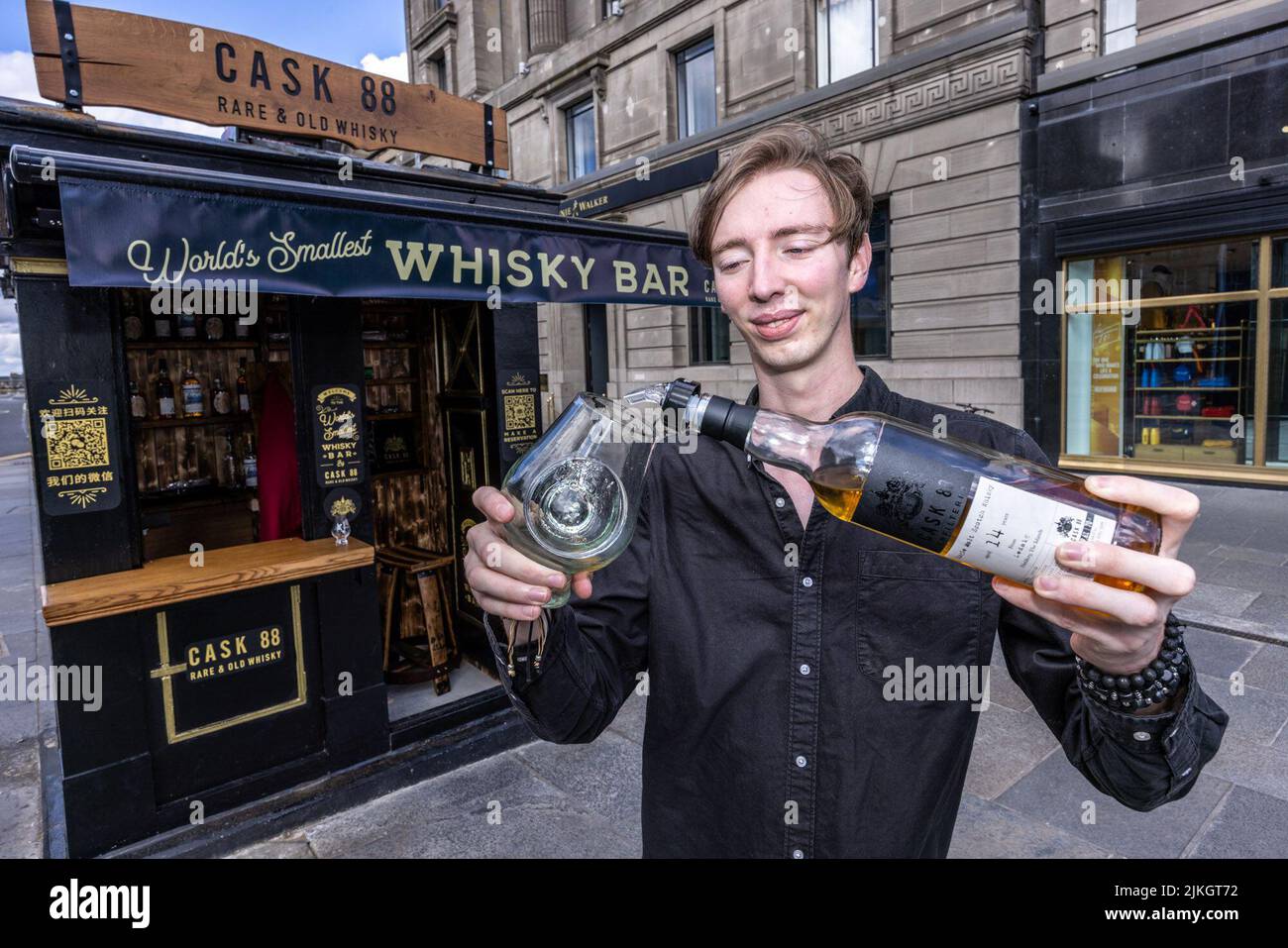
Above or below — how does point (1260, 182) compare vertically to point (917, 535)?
above

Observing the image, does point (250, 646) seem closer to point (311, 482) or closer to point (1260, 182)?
point (311, 482)

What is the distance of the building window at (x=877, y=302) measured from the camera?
1330cm

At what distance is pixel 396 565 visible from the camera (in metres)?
5.77

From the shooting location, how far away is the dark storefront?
9781 millimetres

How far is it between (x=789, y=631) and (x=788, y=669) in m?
0.08

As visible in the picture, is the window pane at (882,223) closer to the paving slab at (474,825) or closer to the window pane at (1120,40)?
the window pane at (1120,40)

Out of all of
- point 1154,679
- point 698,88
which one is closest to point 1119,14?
point 698,88

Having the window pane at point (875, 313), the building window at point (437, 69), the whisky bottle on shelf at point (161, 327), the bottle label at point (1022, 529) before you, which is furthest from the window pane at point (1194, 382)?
the building window at point (437, 69)

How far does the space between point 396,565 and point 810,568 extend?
479 centimetres

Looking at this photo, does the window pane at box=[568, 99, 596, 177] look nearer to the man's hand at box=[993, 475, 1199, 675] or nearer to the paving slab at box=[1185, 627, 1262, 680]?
the paving slab at box=[1185, 627, 1262, 680]

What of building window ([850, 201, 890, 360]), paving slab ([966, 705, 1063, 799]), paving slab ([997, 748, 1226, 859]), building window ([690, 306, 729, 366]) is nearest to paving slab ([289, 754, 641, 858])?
paving slab ([966, 705, 1063, 799])
